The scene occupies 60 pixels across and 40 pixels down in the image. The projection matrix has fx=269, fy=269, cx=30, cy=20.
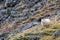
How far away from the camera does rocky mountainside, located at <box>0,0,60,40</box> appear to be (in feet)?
102

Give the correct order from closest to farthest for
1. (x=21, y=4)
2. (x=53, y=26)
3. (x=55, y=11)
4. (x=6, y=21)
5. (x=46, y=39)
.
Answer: (x=46, y=39) < (x=53, y=26) < (x=55, y=11) < (x=6, y=21) < (x=21, y=4)

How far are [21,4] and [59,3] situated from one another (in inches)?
313

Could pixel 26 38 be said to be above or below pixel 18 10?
below

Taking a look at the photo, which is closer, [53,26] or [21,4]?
[53,26]

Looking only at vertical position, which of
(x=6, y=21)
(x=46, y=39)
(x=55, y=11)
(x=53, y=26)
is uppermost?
(x=6, y=21)

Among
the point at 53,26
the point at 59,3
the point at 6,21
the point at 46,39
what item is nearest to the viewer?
the point at 46,39

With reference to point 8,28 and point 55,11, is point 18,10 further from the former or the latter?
point 55,11

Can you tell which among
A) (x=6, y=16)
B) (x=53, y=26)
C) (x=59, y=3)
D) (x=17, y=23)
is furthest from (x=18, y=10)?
(x=53, y=26)

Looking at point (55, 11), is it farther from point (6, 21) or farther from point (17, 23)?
point (6, 21)

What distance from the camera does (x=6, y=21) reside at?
37.2 metres

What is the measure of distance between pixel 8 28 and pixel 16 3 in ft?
26.5

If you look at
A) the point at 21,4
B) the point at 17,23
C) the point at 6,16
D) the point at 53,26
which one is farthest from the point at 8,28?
the point at 53,26

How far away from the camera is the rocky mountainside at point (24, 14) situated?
102ft

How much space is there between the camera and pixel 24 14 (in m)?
36.3
